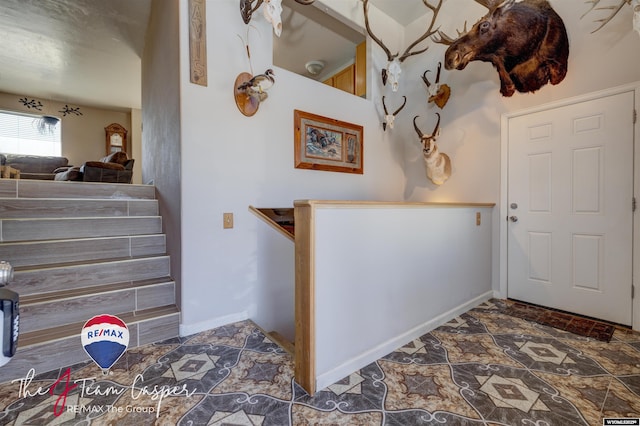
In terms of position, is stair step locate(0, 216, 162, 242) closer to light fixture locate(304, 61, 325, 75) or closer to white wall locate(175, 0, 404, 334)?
white wall locate(175, 0, 404, 334)

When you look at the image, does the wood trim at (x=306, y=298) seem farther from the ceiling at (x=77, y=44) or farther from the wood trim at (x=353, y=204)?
the ceiling at (x=77, y=44)

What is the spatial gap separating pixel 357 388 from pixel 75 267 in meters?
2.21

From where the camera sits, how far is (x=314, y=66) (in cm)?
497

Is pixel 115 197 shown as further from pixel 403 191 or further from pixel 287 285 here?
pixel 403 191

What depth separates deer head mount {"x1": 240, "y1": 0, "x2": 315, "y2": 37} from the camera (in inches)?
79.3

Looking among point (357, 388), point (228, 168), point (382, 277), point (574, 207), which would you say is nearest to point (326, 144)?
point (228, 168)

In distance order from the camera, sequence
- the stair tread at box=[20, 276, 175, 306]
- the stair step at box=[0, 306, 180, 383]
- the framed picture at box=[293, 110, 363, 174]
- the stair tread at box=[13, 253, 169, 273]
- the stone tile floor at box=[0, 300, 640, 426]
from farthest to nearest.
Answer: the framed picture at box=[293, 110, 363, 174]
the stair tread at box=[13, 253, 169, 273]
the stair tread at box=[20, 276, 175, 306]
the stair step at box=[0, 306, 180, 383]
the stone tile floor at box=[0, 300, 640, 426]

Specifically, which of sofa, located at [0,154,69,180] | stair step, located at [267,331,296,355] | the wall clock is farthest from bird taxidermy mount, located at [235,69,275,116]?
the wall clock

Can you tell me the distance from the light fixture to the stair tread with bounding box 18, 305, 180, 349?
4529 mm

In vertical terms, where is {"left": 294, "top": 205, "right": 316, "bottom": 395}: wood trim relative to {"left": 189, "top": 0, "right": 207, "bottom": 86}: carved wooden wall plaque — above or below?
below

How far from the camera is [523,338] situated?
211cm

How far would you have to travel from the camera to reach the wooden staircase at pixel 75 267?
1.74m

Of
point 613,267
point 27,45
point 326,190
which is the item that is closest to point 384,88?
point 326,190

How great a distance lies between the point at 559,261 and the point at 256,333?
295 centimetres
